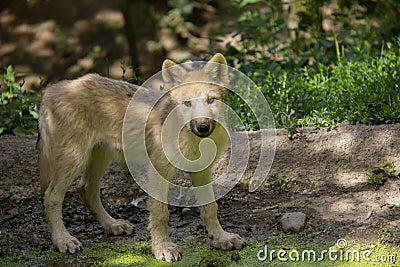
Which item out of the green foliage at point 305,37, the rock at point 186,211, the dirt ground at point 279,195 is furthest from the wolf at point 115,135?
the green foliage at point 305,37

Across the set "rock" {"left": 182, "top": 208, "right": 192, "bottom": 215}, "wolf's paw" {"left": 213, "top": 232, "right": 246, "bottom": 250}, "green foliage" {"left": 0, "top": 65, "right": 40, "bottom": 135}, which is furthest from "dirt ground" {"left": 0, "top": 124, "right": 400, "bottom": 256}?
"green foliage" {"left": 0, "top": 65, "right": 40, "bottom": 135}

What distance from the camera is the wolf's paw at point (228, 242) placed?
5352mm

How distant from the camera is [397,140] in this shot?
6.41 meters

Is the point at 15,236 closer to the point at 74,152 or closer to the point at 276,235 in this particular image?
the point at 74,152

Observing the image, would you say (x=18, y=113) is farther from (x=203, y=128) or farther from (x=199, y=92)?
(x=203, y=128)

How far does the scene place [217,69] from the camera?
520cm

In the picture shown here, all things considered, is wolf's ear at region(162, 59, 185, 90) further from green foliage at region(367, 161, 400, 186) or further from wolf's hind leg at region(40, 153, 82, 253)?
green foliage at region(367, 161, 400, 186)

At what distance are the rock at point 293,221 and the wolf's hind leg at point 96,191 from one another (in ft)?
4.36

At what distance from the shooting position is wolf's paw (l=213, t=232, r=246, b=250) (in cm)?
535

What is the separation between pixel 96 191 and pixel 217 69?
65.5 inches

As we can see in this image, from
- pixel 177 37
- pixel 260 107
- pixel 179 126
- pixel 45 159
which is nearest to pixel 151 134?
pixel 179 126

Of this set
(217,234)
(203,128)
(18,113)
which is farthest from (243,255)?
(18,113)

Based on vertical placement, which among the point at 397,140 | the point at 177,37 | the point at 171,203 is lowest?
the point at 177,37

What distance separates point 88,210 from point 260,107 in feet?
7.59
